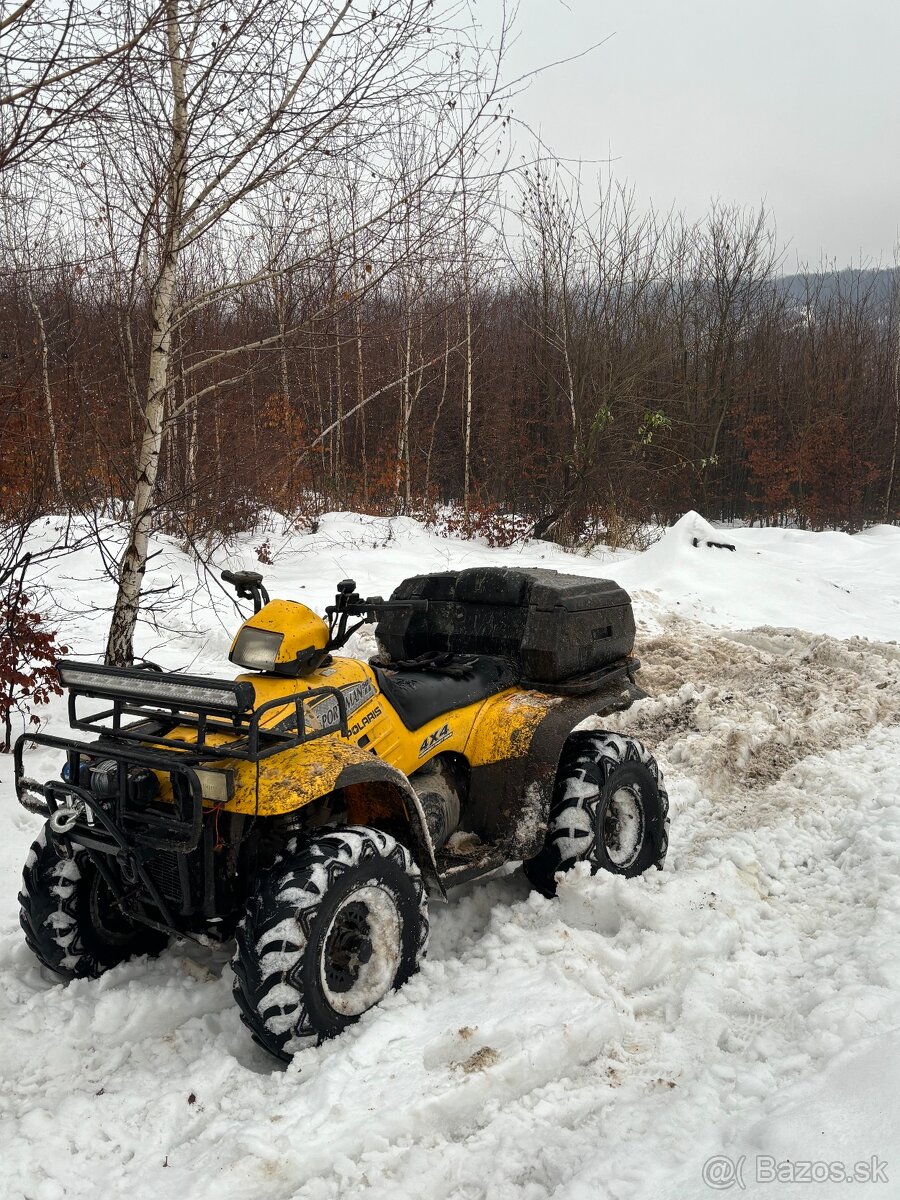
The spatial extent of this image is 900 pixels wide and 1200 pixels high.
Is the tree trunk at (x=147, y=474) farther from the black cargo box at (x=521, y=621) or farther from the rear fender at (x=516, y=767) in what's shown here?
the rear fender at (x=516, y=767)

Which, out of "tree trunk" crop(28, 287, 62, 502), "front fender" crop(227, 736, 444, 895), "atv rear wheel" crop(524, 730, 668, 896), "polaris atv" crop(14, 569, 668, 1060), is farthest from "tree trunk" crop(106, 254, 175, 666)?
"atv rear wheel" crop(524, 730, 668, 896)

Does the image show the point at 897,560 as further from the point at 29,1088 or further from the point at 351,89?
the point at 29,1088

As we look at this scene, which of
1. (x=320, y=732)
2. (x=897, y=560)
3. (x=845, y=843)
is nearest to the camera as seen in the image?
(x=320, y=732)

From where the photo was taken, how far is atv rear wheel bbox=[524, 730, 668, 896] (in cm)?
344

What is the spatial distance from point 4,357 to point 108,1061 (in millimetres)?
3875

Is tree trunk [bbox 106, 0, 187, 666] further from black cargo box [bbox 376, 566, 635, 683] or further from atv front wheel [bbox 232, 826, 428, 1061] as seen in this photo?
atv front wheel [bbox 232, 826, 428, 1061]

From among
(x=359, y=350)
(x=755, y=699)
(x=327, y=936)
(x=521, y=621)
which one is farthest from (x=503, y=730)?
(x=359, y=350)

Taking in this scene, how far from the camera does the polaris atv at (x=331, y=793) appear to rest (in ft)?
8.05

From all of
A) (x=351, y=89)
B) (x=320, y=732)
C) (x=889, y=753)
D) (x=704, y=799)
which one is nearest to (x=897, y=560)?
(x=889, y=753)

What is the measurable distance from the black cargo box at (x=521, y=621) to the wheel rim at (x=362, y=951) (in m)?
1.35

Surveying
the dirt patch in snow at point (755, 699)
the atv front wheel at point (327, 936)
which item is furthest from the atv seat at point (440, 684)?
the dirt patch in snow at point (755, 699)

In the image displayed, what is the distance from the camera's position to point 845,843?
3.92 m

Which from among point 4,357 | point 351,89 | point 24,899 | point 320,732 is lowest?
point 24,899

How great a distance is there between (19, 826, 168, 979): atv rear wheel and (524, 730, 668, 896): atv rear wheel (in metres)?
1.57
